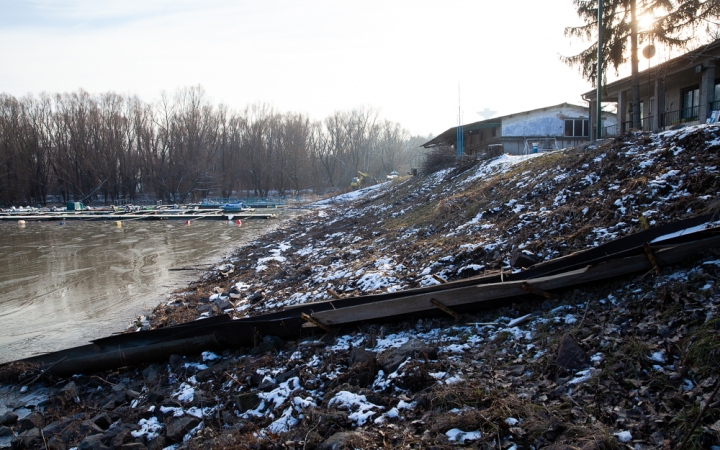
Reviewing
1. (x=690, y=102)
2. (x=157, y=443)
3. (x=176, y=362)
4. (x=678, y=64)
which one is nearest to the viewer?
(x=157, y=443)

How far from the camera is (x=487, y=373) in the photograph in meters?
4.29

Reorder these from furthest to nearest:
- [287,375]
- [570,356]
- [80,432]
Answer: [287,375]
[80,432]
[570,356]

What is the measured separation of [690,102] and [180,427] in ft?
84.9

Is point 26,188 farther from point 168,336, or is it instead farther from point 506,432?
point 506,432

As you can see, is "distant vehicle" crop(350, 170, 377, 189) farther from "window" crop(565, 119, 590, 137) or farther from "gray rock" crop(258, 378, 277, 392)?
"gray rock" crop(258, 378, 277, 392)

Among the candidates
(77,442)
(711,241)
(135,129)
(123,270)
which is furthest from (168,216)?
(711,241)

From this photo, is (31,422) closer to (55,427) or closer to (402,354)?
(55,427)

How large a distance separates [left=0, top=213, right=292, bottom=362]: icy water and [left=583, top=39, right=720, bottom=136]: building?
18.1 m

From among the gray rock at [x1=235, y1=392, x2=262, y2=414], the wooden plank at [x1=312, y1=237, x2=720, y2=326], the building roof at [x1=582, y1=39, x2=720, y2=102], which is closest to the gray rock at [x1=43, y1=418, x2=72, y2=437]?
the gray rock at [x1=235, y1=392, x2=262, y2=414]

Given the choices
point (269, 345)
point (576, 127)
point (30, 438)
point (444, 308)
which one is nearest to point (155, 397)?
point (30, 438)

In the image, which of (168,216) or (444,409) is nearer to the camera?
(444,409)

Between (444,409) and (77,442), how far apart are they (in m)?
3.83

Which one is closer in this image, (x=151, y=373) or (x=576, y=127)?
(x=151, y=373)

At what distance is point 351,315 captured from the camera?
20.0 ft
